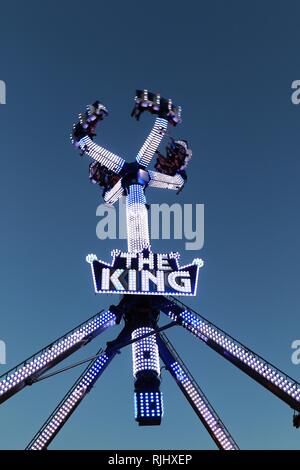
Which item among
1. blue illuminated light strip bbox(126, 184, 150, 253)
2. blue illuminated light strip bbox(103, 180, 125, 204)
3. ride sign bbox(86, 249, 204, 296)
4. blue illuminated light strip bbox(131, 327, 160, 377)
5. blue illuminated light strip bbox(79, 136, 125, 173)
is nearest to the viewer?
blue illuminated light strip bbox(131, 327, 160, 377)

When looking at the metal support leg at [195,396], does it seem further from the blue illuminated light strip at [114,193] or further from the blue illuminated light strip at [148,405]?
the blue illuminated light strip at [114,193]

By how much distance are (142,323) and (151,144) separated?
10.9 m

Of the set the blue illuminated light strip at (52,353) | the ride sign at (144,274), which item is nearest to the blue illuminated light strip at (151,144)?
the ride sign at (144,274)

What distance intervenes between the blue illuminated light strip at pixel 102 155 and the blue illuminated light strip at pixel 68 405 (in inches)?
446

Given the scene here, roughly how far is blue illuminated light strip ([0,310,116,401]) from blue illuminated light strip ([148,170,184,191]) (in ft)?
31.8

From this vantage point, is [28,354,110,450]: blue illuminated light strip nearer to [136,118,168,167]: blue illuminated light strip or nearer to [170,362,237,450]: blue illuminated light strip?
[170,362,237,450]: blue illuminated light strip

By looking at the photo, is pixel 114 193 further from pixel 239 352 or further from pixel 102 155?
pixel 239 352

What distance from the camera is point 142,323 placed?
25375 millimetres

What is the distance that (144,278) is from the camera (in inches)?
1017

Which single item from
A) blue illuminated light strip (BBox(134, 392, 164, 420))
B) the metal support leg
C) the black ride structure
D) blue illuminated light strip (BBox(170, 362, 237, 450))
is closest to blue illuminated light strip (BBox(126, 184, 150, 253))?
the black ride structure

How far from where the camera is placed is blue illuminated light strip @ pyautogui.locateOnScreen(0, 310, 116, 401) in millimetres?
21328

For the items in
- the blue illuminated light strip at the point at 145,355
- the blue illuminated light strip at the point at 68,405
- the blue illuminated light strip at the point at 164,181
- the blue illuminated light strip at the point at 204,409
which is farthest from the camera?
the blue illuminated light strip at the point at 164,181

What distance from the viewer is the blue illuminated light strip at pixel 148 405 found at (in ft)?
72.3
